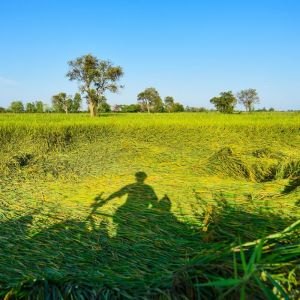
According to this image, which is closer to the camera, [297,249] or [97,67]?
[297,249]

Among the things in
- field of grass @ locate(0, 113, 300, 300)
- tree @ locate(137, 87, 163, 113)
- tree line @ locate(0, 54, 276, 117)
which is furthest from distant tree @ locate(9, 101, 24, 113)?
field of grass @ locate(0, 113, 300, 300)

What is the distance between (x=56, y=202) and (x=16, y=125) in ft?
19.4

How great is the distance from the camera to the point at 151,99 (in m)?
81.7

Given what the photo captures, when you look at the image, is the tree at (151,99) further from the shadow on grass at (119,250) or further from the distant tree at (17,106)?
the shadow on grass at (119,250)

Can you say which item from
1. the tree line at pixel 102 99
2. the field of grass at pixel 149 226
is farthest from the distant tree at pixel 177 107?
the field of grass at pixel 149 226

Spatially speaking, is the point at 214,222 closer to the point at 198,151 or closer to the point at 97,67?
the point at 198,151

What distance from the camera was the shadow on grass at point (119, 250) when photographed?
1.77m

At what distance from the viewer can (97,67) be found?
36.5m

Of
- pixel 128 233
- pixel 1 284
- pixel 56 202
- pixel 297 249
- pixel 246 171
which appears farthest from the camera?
pixel 246 171

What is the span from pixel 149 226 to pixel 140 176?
258cm

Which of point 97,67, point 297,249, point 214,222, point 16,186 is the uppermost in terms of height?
point 97,67

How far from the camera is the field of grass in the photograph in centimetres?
149

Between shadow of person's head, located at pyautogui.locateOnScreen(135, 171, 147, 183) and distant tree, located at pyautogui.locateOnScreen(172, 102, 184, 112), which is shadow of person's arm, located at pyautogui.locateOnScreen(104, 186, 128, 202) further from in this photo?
distant tree, located at pyautogui.locateOnScreen(172, 102, 184, 112)

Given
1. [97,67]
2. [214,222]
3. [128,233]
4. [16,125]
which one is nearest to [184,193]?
[128,233]
